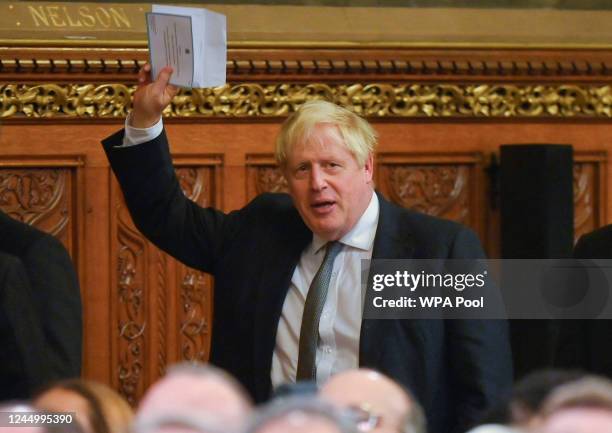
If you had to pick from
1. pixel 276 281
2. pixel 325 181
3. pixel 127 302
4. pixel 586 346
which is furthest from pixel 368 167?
pixel 127 302

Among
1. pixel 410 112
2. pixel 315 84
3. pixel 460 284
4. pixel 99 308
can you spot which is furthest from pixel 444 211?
pixel 460 284

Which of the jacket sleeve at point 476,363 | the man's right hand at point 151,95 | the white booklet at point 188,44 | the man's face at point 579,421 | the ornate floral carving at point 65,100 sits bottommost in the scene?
the man's face at point 579,421

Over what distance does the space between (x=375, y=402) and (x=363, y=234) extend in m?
1.99

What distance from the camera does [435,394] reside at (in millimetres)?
2629

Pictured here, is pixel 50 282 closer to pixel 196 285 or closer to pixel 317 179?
pixel 317 179

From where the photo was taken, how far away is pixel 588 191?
4.45 metres

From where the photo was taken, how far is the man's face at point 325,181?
2766 mm

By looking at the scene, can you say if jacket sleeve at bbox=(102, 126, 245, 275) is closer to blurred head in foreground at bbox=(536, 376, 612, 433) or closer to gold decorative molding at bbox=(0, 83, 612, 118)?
gold decorative molding at bbox=(0, 83, 612, 118)

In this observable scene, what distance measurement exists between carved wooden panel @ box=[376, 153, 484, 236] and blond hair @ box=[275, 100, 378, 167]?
4.88 ft

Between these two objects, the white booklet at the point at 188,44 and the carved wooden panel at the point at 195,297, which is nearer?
the white booklet at the point at 188,44

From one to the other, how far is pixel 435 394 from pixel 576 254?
60 centimetres

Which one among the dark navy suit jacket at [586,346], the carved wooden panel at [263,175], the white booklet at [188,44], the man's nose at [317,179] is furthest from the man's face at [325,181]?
the carved wooden panel at [263,175]

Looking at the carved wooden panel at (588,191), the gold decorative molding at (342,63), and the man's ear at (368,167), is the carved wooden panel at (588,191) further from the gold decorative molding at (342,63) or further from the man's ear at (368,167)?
the man's ear at (368,167)

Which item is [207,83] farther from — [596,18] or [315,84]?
[596,18]
